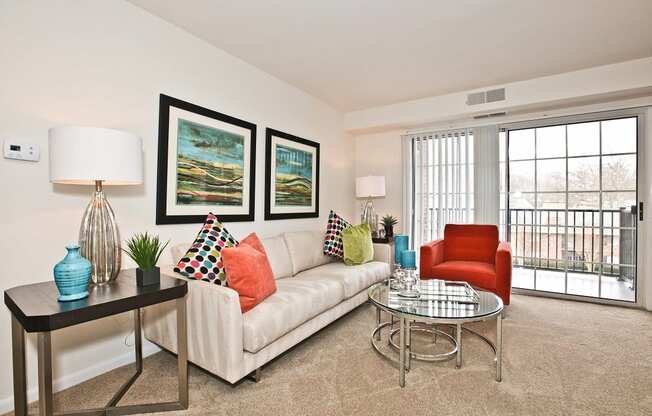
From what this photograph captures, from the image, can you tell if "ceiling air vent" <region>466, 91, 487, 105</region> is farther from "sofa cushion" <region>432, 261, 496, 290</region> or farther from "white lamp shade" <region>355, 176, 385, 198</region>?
"sofa cushion" <region>432, 261, 496, 290</region>

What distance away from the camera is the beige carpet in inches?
65.7

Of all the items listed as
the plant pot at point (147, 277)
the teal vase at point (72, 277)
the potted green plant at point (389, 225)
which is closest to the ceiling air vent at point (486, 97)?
the potted green plant at point (389, 225)

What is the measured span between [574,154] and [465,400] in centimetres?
333

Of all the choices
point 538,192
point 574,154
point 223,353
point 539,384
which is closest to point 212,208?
point 223,353

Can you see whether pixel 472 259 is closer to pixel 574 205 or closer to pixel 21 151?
pixel 574 205

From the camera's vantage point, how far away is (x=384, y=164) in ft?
15.5

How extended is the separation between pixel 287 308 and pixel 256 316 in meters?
0.25

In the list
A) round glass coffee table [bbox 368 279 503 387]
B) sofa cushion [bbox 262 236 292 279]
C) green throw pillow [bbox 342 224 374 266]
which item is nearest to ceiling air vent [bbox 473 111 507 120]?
green throw pillow [bbox 342 224 374 266]

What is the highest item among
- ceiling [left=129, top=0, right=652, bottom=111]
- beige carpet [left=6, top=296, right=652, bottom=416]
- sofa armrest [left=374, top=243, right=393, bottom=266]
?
ceiling [left=129, top=0, right=652, bottom=111]

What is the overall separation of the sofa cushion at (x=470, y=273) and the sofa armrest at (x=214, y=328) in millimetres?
2164

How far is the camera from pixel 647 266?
3260 mm

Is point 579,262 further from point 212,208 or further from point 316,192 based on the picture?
point 212,208

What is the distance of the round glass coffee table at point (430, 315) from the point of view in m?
1.86

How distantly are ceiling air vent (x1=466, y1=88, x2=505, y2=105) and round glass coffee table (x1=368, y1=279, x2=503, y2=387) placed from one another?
2311mm
